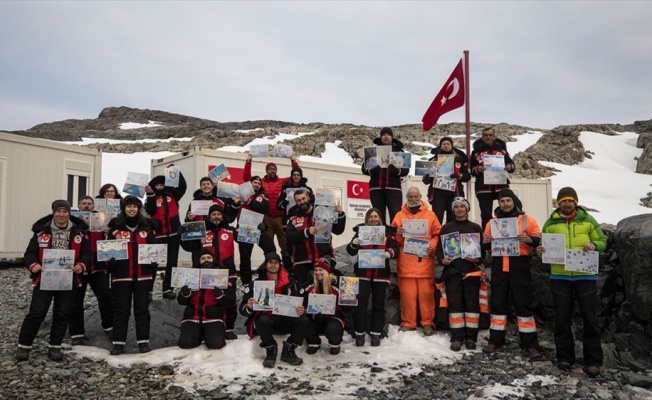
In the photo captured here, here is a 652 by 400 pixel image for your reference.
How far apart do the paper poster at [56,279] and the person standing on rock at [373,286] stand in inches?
153

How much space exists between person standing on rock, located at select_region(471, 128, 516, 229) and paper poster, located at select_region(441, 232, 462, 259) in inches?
60.3

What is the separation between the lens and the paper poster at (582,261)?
6570 millimetres

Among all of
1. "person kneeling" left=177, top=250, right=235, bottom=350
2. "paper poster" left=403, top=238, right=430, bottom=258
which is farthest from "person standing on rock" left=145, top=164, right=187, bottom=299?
"paper poster" left=403, top=238, right=430, bottom=258

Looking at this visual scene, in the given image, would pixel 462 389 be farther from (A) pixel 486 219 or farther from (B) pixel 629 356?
(A) pixel 486 219

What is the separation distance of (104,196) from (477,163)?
614 centimetres

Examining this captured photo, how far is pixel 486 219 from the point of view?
9.12 metres

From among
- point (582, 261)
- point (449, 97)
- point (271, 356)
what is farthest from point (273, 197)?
point (582, 261)

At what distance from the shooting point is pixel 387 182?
8.98 m

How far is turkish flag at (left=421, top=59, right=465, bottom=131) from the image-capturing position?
1163 centimetres

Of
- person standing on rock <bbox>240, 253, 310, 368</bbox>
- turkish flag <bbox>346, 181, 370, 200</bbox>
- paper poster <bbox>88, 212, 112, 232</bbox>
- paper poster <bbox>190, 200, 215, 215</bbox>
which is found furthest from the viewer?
turkish flag <bbox>346, 181, 370, 200</bbox>

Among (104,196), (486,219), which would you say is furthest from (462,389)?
(104,196)

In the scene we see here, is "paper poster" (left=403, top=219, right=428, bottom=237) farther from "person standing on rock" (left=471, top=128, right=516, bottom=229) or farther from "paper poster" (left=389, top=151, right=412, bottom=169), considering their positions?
"person standing on rock" (left=471, top=128, right=516, bottom=229)

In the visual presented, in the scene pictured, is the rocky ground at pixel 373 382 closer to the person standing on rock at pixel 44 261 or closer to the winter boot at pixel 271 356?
the winter boot at pixel 271 356

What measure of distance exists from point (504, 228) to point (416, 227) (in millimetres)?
1267
